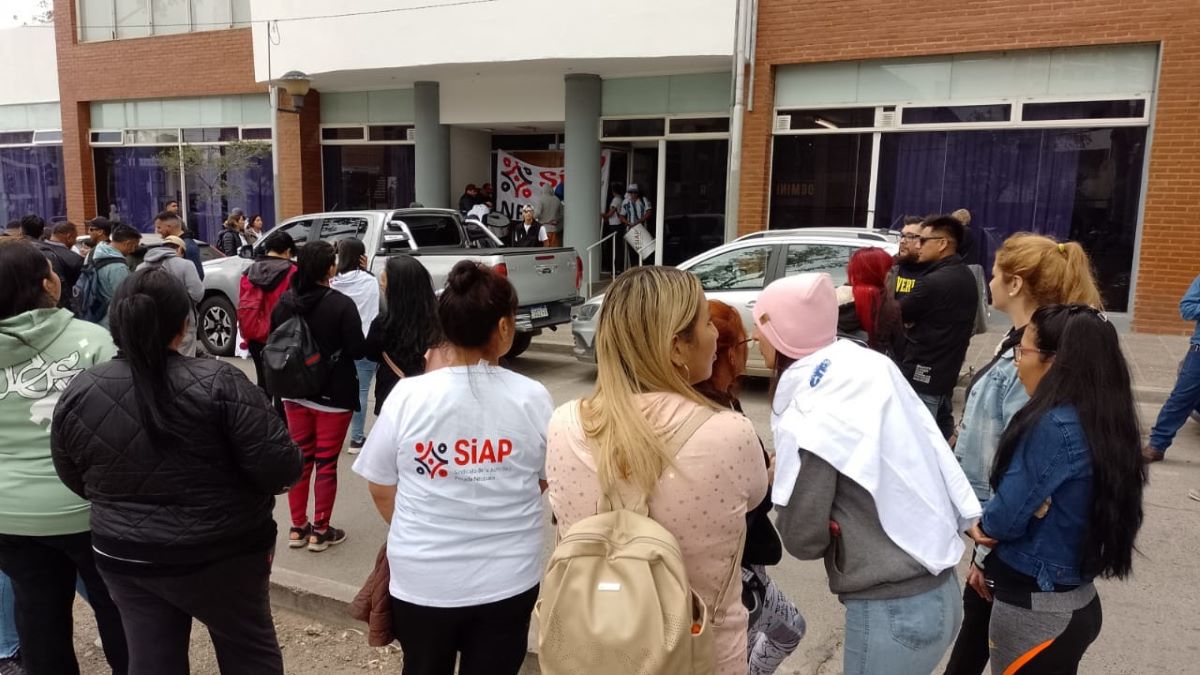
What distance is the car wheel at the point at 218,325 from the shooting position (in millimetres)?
10836

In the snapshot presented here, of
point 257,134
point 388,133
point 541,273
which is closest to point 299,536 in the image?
point 541,273

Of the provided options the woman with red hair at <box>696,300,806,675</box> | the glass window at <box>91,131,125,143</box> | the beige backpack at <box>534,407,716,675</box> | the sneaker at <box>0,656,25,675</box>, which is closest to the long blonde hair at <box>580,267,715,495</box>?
the beige backpack at <box>534,407,716,675</box>

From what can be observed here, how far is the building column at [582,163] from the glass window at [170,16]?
9333mm

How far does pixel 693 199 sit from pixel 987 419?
12.0 metres

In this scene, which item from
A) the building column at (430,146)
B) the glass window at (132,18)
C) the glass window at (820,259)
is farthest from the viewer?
the glass window at (132,18)

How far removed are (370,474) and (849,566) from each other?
1.37 meters

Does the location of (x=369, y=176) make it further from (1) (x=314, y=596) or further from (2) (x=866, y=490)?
(2) (x=866, y=490)

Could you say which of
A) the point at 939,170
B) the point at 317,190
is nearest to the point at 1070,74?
the point at 939,170

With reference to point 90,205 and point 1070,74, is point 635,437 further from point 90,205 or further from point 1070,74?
point 90,205

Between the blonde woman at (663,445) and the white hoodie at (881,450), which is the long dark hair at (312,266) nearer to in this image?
the blonde woman at (663,445)

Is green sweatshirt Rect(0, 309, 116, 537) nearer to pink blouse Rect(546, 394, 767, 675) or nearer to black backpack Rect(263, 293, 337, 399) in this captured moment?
black backpack Rect(263, 293, 337, 399)

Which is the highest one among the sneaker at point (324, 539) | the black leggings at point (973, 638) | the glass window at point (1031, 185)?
the glass window at point (1031, 185)

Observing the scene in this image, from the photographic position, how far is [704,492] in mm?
1956

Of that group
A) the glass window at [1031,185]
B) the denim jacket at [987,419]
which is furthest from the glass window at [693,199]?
the denim jacket at [987,419]
